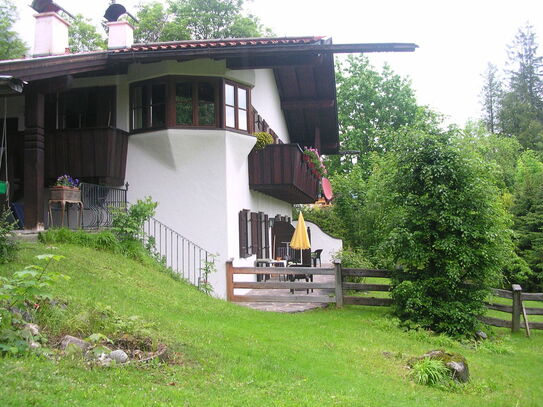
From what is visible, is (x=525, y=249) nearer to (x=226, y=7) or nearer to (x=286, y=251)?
(x=286, y=251)

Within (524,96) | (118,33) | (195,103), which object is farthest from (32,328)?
(524,96)

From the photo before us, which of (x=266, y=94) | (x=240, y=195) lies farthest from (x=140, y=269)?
(x=266, y=94)

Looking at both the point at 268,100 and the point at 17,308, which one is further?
the point at 268,100

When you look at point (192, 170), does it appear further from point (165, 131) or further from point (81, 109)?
point (81, 109)

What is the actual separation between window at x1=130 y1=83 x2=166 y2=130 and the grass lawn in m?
4.51

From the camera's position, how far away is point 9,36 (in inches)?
1474

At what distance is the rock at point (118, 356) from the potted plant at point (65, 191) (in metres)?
7.18

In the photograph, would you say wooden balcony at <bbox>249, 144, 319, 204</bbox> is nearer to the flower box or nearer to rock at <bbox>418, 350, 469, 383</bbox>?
the flower box

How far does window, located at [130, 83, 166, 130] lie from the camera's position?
14539 mm

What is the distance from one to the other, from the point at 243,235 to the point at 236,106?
371 centimetres

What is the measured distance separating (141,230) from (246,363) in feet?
23.7

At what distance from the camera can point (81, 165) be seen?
14180 millimetres

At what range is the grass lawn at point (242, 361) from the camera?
4.92 m

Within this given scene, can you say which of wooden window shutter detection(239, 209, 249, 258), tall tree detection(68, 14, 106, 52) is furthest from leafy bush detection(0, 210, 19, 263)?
tall tree detection(68, 14, 106, 52)
